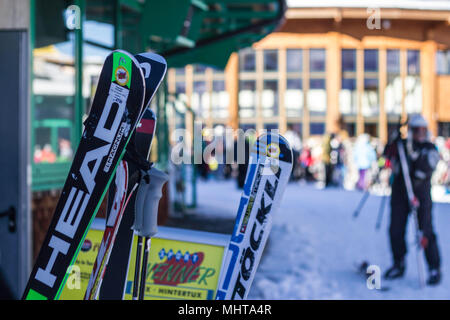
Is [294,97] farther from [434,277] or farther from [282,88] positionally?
[434,277]

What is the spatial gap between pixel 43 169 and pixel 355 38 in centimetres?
2133

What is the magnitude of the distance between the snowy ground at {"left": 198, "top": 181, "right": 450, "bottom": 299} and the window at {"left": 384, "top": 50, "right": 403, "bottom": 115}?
1214cm

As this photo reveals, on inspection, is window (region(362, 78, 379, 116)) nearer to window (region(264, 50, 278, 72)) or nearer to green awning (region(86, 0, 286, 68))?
window (region(264, 50, 278, 72))

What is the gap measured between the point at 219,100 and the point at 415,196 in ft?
60.1

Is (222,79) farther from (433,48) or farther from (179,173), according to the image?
(179,173)

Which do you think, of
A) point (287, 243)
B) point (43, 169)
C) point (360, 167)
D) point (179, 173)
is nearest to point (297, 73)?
point (360, 167)

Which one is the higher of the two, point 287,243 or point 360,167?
point 360,167

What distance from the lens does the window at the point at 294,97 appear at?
931 inches

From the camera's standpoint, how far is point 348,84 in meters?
24.0

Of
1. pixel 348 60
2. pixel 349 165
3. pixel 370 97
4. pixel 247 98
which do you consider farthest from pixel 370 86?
pixel 349 165

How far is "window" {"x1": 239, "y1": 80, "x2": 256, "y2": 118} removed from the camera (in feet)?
77.8

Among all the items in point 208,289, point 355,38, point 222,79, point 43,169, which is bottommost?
point 208,289

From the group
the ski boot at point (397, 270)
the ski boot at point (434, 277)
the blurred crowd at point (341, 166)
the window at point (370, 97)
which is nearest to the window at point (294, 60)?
the window at point (370, 97)
